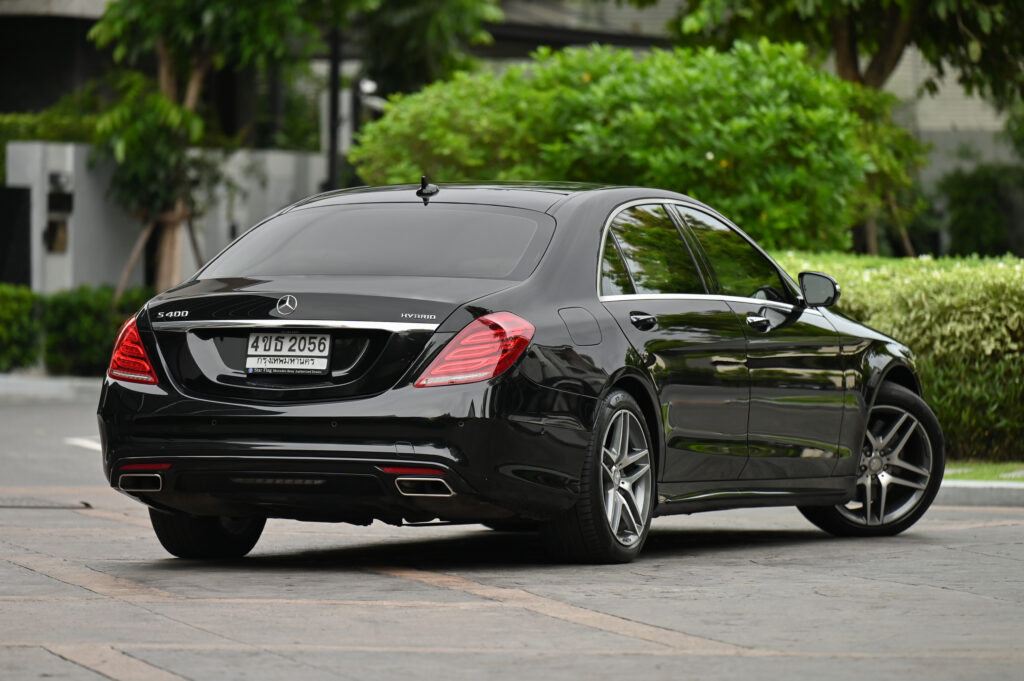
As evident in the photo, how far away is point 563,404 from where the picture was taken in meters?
8.14

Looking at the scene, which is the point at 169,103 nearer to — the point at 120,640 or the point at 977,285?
the point at 977,285

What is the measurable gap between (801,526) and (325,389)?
4.28 metres

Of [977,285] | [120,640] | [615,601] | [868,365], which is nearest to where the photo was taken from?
[120,640]

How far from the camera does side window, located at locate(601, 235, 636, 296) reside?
8.70 metres

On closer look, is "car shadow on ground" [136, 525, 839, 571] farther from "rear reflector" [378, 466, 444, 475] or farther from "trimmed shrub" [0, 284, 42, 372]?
"trimmed shrub" [0, 284, 42, 372]

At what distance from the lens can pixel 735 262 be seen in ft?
32.1

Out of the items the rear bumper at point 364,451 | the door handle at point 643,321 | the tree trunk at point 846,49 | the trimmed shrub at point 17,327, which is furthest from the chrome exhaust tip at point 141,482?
the tree trunk at point 846,49

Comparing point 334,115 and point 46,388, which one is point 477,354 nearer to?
point 46,388

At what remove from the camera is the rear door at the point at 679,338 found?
345 inches

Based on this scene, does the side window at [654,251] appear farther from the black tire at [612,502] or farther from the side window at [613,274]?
the black tire at [612,502]

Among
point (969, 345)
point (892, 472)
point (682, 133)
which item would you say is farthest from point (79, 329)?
point (892, 472)

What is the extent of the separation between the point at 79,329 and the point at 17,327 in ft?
2.72

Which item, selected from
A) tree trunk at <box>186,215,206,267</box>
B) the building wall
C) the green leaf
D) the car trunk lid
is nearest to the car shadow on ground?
the car trunk lid

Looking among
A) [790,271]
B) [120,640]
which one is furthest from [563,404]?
[790,271]
